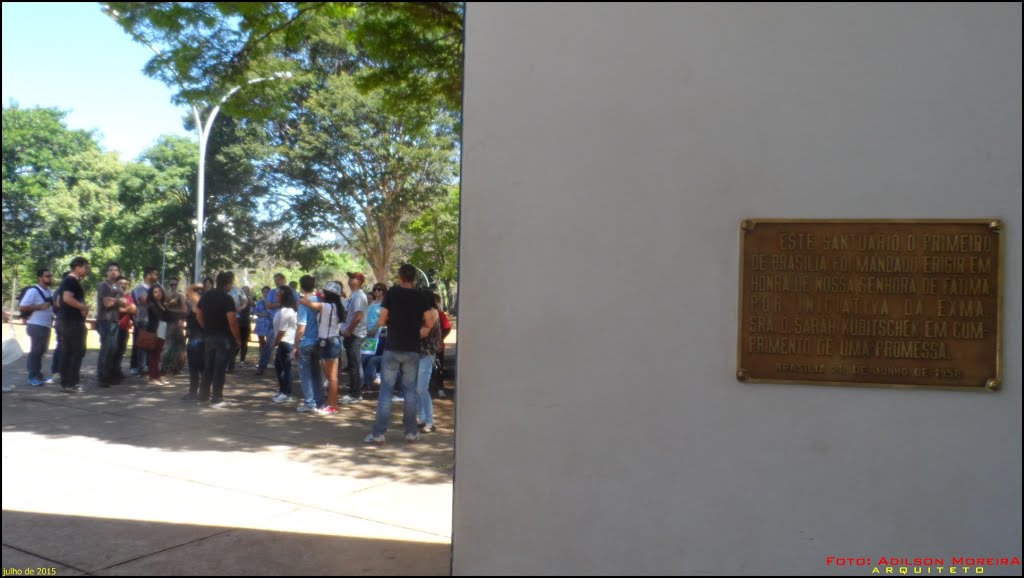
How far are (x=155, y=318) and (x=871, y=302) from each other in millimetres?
11256

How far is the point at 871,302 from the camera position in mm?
3449

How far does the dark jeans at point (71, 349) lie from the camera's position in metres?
10.3

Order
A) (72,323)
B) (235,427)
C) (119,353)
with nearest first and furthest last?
(235,427) → (72,323) → (119,353)

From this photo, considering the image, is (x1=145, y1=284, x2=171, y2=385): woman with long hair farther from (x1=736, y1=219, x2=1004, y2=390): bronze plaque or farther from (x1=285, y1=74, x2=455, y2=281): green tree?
(x1=736, y1=219, x2=1004, y2=390): bronze plaque

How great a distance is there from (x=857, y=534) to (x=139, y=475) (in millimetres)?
5398

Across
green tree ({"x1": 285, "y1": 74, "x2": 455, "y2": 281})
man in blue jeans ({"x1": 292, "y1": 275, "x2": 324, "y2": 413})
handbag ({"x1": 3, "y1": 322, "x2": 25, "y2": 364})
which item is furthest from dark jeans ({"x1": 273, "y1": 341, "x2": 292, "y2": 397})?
handbag ({"x1": 3, "y1": 322, "x2": 25, "y2": 364})

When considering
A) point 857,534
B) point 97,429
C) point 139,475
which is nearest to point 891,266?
point 857,534

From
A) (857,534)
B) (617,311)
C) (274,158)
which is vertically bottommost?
(857,534)

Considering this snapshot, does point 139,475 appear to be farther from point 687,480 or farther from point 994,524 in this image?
point 994,524

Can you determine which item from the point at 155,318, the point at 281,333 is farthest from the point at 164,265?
the point at 281,333

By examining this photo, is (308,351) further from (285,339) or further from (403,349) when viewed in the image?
(403,349)

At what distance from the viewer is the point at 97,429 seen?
8.20 meters

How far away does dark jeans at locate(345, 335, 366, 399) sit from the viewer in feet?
36.1

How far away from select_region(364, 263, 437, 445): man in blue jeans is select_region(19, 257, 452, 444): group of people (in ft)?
0.03
